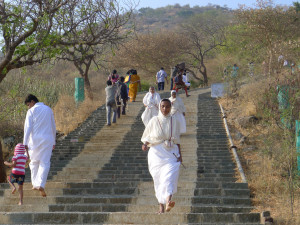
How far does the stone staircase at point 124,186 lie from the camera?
754 centimetres

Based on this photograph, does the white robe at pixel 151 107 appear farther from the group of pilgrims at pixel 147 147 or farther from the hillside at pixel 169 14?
the hillside at pixel 169 14

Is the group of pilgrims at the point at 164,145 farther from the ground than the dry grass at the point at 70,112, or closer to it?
closer to it

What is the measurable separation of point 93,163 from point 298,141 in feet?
18.6

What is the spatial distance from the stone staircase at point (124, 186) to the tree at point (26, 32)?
2.87 m

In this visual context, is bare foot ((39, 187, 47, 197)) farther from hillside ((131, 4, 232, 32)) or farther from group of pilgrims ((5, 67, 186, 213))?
hillside ((131, 4, 232, 32))

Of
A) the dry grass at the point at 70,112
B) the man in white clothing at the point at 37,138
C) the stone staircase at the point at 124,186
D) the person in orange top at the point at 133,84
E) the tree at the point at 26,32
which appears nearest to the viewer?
the stone staircase at the point at 124,186

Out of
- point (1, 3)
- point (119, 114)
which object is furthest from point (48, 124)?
point (119, 114)

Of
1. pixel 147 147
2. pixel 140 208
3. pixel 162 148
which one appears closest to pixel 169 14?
pixel 147 147

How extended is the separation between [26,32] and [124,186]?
4.29 metres

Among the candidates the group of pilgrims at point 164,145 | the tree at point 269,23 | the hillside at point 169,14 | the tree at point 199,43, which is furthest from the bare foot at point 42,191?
the hillside at point 169,14

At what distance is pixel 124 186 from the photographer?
10258 millimetres

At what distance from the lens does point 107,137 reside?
16984 millimetres

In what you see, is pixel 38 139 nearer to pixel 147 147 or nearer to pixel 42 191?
pixel 42 191


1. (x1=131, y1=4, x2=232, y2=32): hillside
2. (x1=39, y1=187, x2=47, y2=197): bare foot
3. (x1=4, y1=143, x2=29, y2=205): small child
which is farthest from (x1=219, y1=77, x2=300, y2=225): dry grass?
(x1=131, y1=4, x2=232, y2=32): hillside
